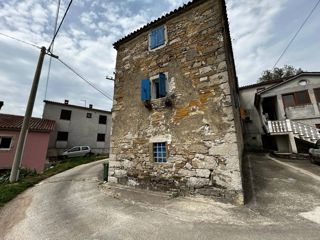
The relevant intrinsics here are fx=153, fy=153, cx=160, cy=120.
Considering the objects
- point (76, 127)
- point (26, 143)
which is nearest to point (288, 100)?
point (26, 143)

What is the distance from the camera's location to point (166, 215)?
147 inches

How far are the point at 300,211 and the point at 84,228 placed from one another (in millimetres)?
4908

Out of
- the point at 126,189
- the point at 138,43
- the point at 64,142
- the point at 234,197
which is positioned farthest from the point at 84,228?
the point at 64,142

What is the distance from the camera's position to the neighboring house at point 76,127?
1909 cm

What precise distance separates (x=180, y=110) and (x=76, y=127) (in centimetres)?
1950

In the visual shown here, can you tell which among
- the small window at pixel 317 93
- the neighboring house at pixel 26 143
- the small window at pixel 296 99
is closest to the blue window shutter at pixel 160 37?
the small window at pixel 296 99

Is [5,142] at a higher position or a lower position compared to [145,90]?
lower

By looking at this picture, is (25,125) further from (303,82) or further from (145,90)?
(303,82)

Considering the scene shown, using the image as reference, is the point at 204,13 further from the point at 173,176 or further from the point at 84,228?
the point at 84,228

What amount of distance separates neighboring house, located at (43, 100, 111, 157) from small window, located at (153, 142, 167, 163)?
17621 millimetres

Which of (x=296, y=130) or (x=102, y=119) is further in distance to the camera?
(x=102, y=119)

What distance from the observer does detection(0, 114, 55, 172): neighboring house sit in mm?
12977

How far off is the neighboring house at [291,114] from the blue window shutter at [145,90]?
1057 centimetres

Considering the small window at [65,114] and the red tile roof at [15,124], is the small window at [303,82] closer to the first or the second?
the red tile roof at [15,124]
